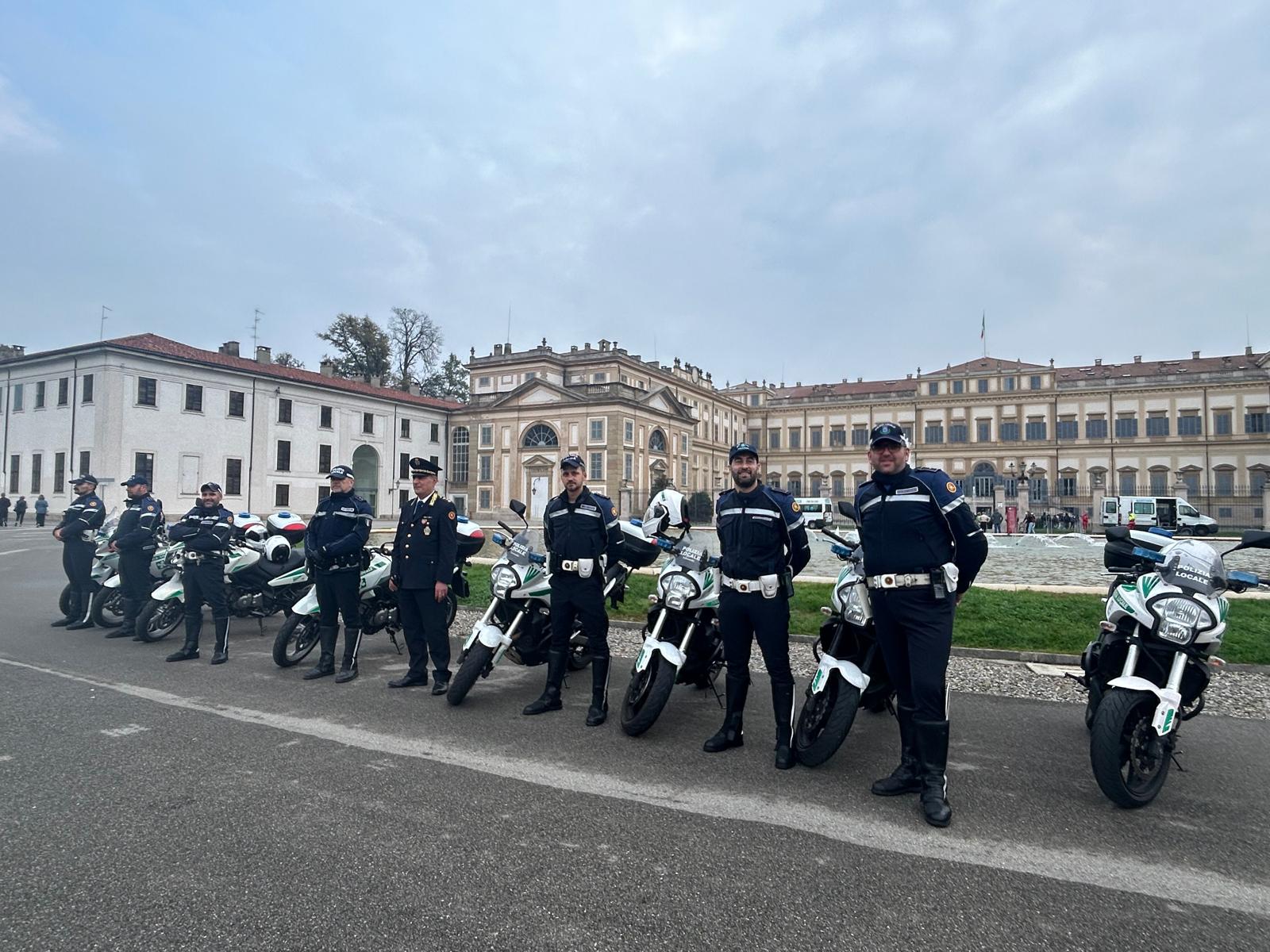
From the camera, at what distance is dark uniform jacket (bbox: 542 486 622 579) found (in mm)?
5348

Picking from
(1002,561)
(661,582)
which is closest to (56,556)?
(661,582)

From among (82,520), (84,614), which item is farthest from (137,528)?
(84,614)

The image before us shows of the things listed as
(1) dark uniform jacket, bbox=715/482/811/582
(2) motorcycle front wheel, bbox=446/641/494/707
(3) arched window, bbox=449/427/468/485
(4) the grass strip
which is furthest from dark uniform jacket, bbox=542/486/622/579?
(3) arched window, bbox=449/427/468/485

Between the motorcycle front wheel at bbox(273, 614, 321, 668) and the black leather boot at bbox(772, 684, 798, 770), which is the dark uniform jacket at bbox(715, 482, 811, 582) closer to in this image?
the black leather boot at bbox(772, 684, 798, 770)

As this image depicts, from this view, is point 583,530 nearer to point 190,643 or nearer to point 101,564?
point 190,643

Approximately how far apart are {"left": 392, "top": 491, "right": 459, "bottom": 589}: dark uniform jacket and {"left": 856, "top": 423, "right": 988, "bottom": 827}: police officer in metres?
3.54

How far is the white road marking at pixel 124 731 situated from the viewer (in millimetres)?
4652

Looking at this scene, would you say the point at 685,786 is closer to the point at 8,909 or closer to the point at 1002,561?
the point at 8,909

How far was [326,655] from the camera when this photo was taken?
6.50 m

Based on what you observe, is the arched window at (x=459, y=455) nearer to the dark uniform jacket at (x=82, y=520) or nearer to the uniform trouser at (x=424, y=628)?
the dark uniform jacket at (x=82, y=520)

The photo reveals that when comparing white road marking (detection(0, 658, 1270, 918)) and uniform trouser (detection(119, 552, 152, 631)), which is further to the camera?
uniform trouser (detection(119, 552, 152, 631))

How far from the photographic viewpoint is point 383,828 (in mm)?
3340

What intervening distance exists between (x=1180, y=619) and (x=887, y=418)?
252 ft

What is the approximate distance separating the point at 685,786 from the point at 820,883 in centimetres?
112
